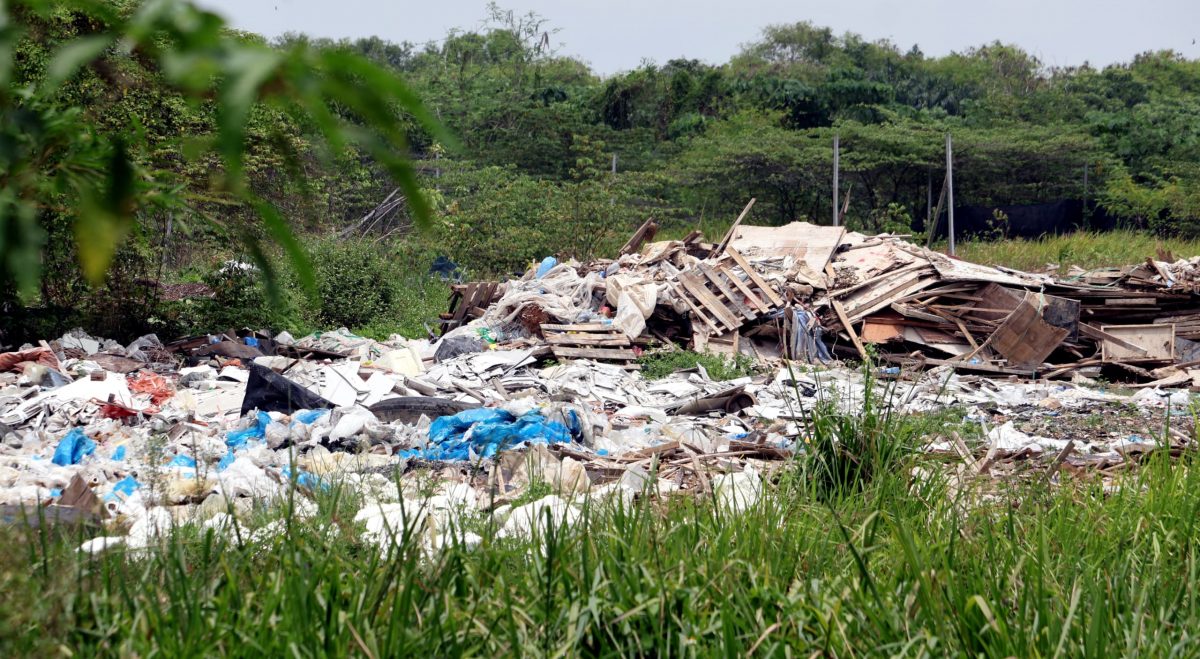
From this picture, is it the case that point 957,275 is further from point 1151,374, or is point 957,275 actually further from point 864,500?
point 864,500

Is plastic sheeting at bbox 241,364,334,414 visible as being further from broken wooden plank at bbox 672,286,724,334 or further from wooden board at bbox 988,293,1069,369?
wooden board at bbox 988,293,1069,369

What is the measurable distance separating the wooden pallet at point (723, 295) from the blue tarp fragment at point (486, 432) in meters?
5.72

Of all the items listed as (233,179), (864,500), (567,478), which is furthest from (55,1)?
(567,478)

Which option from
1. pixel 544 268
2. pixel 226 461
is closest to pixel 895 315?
pixel 544 268

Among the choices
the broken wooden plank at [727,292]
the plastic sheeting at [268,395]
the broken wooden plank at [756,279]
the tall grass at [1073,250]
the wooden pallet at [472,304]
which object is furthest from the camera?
the tall grass at [1073,250]

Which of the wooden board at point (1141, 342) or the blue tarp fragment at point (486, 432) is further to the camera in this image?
the wooden board at point (1141, 342)

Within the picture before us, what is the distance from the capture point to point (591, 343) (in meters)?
11.7

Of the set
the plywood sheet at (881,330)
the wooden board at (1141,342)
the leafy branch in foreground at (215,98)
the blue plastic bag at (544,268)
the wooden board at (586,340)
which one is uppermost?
the leafy branch in foreground at (215,98)

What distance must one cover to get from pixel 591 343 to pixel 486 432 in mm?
5202

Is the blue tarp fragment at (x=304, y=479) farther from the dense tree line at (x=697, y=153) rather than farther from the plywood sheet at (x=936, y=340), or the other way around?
the plywood sheet at (x=936, y=340)

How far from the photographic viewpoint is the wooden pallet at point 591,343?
11.4 meters

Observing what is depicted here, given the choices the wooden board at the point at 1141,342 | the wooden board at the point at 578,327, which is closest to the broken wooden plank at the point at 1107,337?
the wooden board at the point at 1141,342

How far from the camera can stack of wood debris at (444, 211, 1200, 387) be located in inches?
462

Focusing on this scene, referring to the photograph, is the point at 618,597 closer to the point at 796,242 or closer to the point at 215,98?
the point at 215,98
